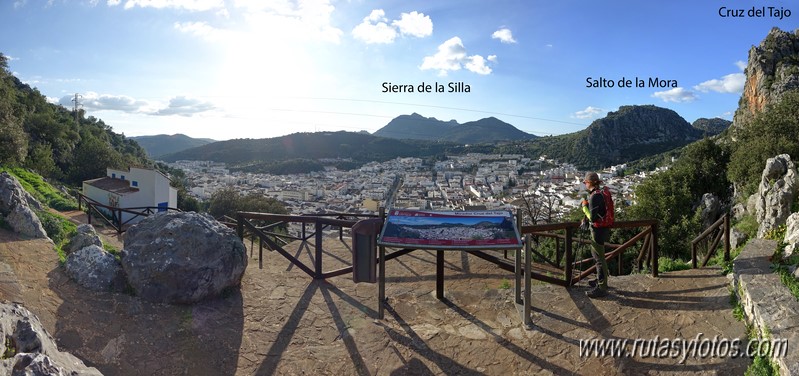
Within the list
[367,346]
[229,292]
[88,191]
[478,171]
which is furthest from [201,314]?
[478,171]

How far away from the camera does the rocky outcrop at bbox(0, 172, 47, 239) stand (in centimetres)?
586

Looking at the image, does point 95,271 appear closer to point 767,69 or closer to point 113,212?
point 113,212

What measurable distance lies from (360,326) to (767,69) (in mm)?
34208

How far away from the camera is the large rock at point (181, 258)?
4.59 meters

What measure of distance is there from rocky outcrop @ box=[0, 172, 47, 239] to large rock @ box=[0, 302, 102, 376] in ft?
10.8

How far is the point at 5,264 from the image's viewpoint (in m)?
4.56

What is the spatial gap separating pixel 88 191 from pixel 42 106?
21271 millimetres

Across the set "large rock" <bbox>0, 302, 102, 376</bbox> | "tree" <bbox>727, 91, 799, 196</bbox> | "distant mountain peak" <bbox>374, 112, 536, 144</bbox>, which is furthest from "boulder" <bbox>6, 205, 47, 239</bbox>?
"distant mountain peak" <bbox>374, 112, 536, 144</bbox>

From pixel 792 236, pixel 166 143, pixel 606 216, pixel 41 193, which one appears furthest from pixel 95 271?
pixel 166 143

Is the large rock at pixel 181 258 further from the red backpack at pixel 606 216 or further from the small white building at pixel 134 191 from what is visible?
the small white building at pixel 134 191

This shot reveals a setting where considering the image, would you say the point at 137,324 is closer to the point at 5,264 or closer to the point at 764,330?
the point at 5,264

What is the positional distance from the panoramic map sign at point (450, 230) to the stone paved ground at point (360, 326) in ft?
3.20

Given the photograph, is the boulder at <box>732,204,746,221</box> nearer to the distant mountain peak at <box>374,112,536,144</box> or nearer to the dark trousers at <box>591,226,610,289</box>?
the dark trousers at <box>591,226,610,289</box>

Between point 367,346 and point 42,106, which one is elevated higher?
point 42,106
